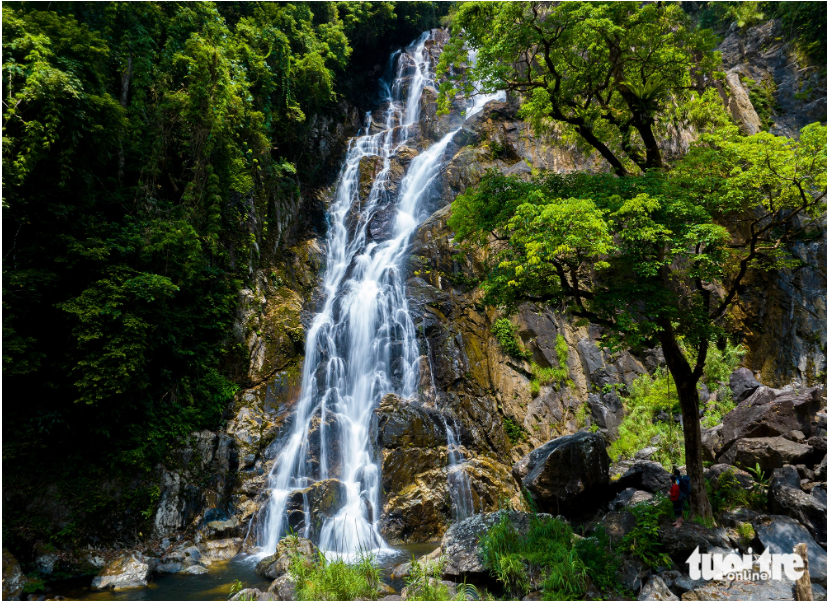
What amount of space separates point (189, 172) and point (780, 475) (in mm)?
16911

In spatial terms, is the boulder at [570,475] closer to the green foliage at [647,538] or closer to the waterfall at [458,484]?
the green foliage at [647,538]

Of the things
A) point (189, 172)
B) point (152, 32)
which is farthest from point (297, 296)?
point (152, 32)

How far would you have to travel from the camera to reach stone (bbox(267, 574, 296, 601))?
641 cm

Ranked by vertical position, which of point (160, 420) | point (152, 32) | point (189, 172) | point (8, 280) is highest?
point (152, 32)

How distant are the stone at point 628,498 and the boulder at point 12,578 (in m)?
11.1

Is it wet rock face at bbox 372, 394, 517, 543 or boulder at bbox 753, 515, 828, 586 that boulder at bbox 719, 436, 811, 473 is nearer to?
boulder at bbox 753, 515, 828, 586

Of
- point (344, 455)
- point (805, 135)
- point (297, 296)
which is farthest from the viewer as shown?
point (297, 296)

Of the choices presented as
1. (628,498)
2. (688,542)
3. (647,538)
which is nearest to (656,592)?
(647,538)

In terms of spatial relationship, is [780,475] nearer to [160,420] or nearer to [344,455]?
[344,455]

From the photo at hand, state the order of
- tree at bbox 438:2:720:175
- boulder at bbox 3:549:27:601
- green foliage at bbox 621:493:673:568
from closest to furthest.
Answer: green foliage at bbox 621:493:673:568 → boulder at bbox 3:549:27:601 → tree at bbox 438:2:720:175

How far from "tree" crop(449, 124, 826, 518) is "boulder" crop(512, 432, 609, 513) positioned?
2093 mm

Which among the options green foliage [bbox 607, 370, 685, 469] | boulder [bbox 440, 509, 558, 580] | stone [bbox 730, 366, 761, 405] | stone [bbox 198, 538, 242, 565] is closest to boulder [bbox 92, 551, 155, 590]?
stone [bbox 198, 538, 242, 565]

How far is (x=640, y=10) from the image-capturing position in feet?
27.1

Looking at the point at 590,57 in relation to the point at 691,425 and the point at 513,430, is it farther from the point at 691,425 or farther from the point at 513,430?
the point at 513,430
